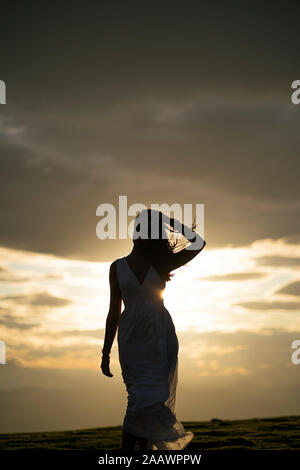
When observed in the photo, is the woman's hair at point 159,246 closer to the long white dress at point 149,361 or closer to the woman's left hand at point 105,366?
the long white dress at point 149,361

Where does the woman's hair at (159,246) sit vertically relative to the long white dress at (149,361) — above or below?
above

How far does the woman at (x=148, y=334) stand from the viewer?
820 cm

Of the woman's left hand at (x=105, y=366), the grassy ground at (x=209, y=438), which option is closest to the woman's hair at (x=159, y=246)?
the woman's left hand at (x=105, y=366)

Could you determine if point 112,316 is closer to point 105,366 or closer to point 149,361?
point 105,366

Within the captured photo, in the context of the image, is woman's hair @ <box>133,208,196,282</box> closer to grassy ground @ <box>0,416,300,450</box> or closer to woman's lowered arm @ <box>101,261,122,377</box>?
woman's lowered arm @ <box>101,261,122,377</box>

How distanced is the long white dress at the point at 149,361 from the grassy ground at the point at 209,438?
28.1ft

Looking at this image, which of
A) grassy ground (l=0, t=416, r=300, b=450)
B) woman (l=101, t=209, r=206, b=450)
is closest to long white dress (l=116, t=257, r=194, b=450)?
woman (l=101, t=209, r=206, b=450)

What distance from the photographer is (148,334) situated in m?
8.35

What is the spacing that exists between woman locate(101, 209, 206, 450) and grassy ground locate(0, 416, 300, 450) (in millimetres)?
8564

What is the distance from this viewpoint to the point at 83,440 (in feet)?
72.5

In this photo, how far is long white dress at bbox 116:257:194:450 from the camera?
26.9 feet

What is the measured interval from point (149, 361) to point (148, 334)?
381 millimetres
